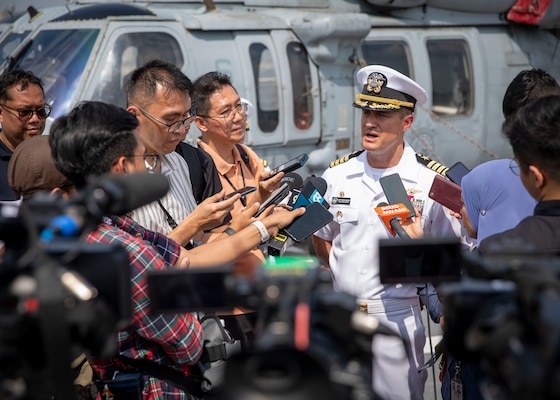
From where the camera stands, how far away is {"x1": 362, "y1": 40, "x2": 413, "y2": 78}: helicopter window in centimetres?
850

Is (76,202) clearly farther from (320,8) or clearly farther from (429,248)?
(320,8)

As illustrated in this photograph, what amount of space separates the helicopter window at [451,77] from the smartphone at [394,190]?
5.39 m

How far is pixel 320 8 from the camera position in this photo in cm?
860

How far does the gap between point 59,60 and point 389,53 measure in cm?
355

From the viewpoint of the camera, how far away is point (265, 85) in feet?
25.1

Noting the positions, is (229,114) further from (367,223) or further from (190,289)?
(190,289)

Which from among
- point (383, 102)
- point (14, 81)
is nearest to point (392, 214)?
point (383, 102)

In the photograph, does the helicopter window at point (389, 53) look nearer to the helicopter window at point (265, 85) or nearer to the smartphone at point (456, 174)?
the helicopter window at point (265, 85)

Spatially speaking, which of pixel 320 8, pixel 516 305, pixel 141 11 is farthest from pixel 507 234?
pixel 320 8

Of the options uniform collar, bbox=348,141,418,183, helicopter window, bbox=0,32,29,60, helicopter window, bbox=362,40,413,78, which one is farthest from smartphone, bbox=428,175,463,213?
helicopter window, bbox=0,32,29,60

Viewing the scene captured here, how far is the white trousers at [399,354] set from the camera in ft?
11.6

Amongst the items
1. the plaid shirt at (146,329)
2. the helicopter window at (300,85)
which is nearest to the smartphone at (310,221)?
the plaid shirt at (146,329)

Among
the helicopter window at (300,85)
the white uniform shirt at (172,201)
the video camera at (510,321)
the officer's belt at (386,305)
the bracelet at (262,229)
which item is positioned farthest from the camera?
the helicopter window at (300,85)

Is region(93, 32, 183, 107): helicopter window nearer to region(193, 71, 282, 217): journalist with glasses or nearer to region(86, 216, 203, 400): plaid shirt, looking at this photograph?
region(193, 71, 282, 217): journalist with glasses
